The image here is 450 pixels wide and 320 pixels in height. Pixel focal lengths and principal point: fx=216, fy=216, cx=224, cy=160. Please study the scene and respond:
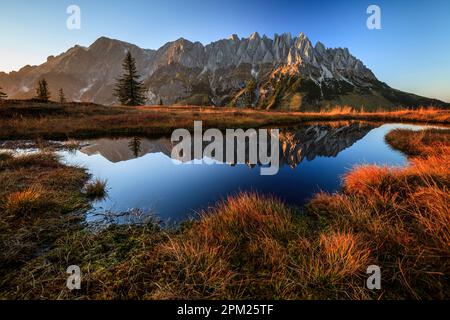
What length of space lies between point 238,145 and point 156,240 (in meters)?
12.9

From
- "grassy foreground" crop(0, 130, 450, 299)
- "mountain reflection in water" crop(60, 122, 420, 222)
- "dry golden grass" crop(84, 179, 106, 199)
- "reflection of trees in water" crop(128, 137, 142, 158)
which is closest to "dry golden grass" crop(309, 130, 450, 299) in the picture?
"grassy foreground" crop(0, 130, 450, 299)

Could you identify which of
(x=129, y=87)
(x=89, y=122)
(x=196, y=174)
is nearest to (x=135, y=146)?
(x=196, y=174)

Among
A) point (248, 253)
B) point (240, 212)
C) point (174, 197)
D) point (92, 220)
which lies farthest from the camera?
point (174, 197)

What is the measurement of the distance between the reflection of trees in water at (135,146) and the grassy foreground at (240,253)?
8.85 metres

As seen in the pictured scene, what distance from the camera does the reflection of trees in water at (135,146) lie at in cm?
1560

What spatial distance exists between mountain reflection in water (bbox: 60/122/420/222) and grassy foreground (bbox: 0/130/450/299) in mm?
1530

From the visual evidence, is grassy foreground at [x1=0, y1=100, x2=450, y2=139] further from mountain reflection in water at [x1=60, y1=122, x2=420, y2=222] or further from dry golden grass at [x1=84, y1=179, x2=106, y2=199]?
dry golden grass at [x1=84, y1=179, x2=106, y2=199]

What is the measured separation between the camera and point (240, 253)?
15.1 ft

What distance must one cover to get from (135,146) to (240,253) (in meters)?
15.2

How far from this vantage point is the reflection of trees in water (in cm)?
1560

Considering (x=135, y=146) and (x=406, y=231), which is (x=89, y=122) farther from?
(x=406, y=231)

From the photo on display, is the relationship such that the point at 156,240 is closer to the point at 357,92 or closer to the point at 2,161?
the point at 2,161

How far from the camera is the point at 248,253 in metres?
4.57
